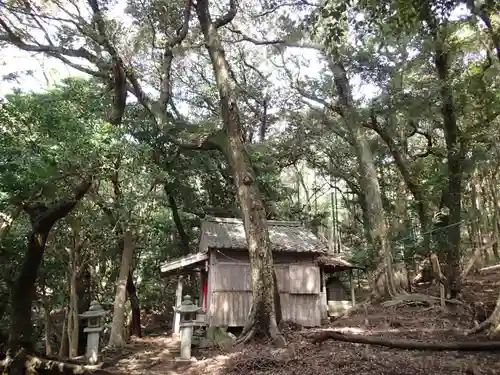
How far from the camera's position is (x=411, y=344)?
26.1ft

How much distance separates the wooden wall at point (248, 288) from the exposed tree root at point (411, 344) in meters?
5.12

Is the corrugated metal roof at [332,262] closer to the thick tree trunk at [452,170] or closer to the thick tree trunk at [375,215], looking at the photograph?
the thick tree trunk at [375,215]

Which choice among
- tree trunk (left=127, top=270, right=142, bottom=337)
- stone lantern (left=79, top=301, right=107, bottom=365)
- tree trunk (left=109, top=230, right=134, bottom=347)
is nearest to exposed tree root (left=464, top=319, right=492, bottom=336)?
stone lantern (left=79, top=301, right=107, bottom=365)

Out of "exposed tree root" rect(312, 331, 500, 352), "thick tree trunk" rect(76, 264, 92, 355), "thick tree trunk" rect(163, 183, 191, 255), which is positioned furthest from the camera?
"thick tree trunk" rect(163, 183, 191, 255)

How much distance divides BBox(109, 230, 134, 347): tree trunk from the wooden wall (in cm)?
313

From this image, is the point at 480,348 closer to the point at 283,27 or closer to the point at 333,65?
the point at 333,65

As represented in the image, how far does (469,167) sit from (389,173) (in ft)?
39.5

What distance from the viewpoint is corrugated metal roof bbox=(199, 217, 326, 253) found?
14422 mm

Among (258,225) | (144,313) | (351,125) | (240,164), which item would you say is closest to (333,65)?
(351,125)

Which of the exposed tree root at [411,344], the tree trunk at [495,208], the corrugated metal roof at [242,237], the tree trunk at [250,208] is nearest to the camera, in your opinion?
the exposed tree root at [411,344]

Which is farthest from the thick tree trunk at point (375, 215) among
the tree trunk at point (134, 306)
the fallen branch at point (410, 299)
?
the tree trunk at point (134, 306)

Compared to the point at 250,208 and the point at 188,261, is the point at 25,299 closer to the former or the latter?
the point at 250,208

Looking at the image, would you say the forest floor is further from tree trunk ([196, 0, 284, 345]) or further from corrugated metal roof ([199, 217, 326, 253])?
corrugated metal roof ([199, 217, 326, 253])

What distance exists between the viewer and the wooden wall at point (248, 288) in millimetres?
14078
